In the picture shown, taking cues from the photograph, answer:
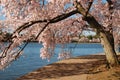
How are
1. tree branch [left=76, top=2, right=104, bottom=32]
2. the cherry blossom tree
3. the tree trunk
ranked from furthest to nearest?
the tree trunk, tree branch [left=76, top=2, right=104, bottom=32], the cherry blossom tree

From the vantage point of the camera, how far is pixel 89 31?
2209 centimetres

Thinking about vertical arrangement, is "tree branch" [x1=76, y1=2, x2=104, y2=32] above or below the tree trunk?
above

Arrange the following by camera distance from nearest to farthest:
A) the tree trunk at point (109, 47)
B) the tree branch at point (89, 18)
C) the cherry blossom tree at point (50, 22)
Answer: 1. the cherry blossom tree at point (50, 22)
2. the tree branch at point (89, 18)
3. the tree trunk at point (109, 47)

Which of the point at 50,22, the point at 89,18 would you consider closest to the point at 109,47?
the point at 89,18

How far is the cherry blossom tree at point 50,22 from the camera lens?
624 inches

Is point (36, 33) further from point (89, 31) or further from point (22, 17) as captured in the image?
point (89, 31)

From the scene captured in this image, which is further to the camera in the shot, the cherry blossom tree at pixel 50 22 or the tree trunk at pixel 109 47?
the tree trunk at pixel 109 47

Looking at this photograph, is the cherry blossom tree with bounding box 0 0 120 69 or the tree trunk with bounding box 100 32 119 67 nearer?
the cherry blossom tree with bounding box 0 0 120 69

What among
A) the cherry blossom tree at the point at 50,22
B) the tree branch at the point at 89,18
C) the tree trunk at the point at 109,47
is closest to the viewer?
the cherry blossom tree at the point at 50,22

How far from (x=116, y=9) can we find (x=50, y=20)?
3.98 meters

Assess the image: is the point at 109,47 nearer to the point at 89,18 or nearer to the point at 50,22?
the point at 89,18

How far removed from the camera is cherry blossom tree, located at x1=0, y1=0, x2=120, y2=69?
1585cm

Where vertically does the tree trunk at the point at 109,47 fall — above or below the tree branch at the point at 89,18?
below

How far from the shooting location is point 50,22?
1673 cm
